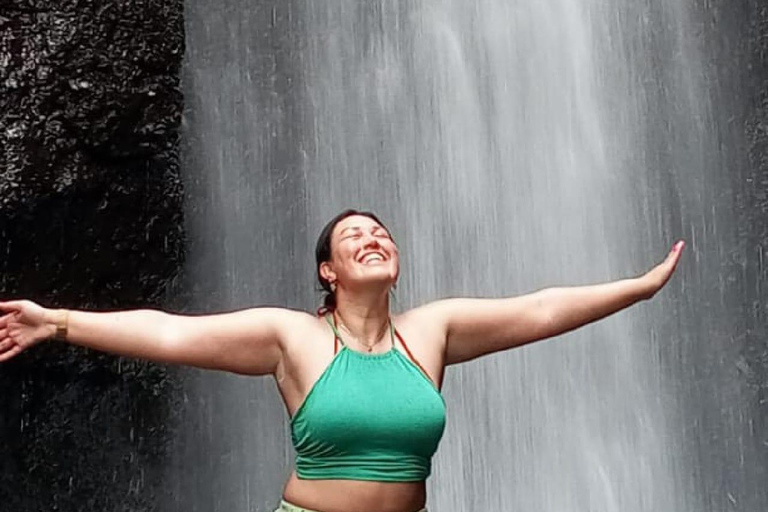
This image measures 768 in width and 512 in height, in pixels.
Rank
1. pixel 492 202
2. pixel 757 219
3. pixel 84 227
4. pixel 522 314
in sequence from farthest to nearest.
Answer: pixel 757 219, pixel 492 202, pixel 84 227, pixel 522 314

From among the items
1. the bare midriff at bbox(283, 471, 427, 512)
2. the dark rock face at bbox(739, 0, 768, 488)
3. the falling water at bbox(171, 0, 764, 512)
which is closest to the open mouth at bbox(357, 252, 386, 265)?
the bare midriff at bbox(283, 471, 427, 512)

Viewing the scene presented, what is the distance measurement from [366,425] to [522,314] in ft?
1.94

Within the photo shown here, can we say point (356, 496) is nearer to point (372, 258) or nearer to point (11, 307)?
point (372, 258)

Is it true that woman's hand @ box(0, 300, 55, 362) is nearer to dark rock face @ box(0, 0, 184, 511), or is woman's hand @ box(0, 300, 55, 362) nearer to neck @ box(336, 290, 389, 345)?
neck @ box(336, 290, 389, 345)

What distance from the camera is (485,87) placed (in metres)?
9.85

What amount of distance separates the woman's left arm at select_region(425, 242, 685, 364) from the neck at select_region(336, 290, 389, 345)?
154mm

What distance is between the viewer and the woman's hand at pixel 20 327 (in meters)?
3.32

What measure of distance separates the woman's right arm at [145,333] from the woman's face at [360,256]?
0.92 ft

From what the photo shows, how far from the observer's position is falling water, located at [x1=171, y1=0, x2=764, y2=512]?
891 cm

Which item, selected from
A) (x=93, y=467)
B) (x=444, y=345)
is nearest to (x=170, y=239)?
(x=93, y=467)

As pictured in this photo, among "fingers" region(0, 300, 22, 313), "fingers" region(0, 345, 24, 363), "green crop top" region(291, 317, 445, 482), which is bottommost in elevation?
"green crop top" region(291, 317, 445, 482)

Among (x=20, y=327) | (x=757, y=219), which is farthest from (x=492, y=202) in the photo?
(x=20, y=327)

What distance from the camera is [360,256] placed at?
3.50 meters

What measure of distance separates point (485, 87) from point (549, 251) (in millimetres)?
1324
